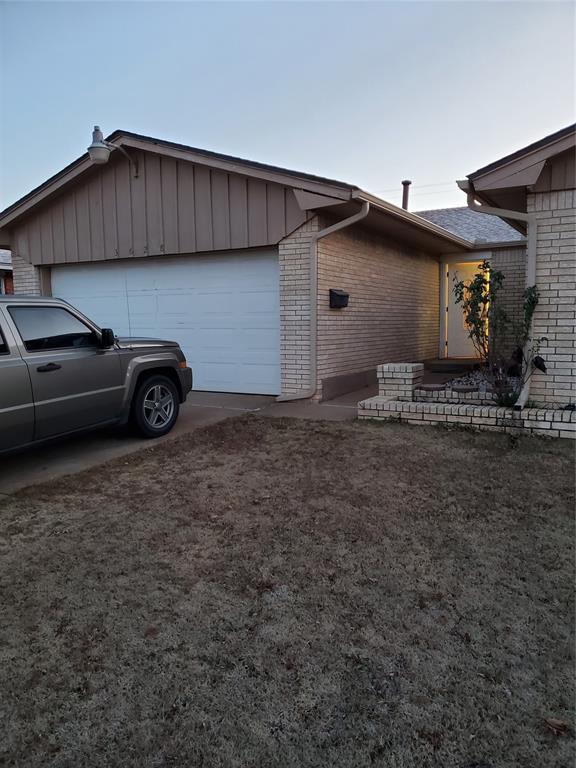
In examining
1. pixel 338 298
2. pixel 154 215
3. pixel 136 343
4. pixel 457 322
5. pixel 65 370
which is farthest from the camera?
pixel 457 322

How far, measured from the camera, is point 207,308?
29.8 feet

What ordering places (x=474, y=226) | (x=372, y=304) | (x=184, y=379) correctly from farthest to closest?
1. (x=474, y=226)
2. (x=372, y=304)
3. (x=184, y=379)

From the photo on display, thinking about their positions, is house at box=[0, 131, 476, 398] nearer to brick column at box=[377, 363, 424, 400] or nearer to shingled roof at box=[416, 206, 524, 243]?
brick column at box=[377, 363, 424, 400]

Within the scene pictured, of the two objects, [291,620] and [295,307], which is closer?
[291,620]

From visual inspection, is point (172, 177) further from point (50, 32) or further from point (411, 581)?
point (411, 581)

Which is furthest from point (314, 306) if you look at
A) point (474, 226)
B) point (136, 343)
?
point (474, 226)

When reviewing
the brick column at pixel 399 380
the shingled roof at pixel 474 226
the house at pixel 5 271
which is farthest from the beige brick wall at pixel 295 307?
the house at pixel 5 271

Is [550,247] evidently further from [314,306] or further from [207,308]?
[207,308]

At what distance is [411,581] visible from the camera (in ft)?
9.41

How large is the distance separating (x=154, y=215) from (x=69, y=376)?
5028 mm

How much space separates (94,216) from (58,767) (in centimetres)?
962

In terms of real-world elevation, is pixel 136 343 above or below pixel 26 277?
below

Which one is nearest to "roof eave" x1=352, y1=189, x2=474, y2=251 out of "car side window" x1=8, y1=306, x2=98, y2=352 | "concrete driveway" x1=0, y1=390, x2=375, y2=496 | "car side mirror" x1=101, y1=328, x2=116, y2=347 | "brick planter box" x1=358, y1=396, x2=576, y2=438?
"brick planter box" x1=358, y1=396, x2=576, y2=438

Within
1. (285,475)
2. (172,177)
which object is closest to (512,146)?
(172,177)
